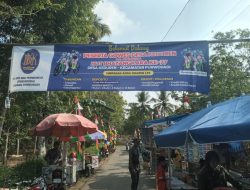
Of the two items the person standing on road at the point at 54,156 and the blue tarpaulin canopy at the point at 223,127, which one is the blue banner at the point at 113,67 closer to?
the person standing on road at the point at 54,156

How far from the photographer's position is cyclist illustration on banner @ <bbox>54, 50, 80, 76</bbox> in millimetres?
12578

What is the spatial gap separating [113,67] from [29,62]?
8.94 ft

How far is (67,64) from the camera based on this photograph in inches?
496

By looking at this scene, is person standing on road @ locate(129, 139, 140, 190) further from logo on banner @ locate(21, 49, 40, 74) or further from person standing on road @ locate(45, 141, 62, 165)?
logo on banner @ locate(21, 49, 40, 74)

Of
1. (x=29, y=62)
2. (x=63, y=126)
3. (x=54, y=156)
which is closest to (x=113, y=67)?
(x=63, y=126)

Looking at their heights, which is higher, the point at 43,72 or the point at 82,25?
the point at 82,25

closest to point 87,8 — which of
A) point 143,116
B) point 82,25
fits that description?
point 82,25

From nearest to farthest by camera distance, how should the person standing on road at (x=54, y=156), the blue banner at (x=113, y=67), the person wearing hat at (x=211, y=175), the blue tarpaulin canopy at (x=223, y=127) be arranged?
the blue tarpaulin canopy at (x=223, y=127) → the person wearing hat at (x=211, y=175) → the blue banner at (x=113, y=67) → the person standing on road at (x=54, y=156)

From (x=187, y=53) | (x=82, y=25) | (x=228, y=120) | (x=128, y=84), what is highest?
(x=82, y=25)

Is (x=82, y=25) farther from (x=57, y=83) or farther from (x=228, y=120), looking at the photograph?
(x=228, y=120)

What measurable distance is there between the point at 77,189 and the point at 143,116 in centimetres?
6436

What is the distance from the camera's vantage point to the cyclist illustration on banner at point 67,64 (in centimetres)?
1258

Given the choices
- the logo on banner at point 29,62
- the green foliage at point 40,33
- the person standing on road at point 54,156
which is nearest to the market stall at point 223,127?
the logo on banner at point 29,62

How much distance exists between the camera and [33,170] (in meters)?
14.1
